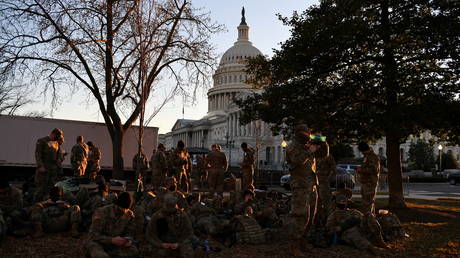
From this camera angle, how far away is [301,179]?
300 inches

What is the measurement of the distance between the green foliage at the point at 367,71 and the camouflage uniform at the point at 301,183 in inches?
267

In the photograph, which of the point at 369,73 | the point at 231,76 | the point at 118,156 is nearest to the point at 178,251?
the point at 369,73

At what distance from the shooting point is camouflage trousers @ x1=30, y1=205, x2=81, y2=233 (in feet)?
28.7

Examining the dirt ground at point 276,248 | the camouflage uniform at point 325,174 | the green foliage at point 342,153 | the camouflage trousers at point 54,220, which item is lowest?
the dirt ground at point 276,248

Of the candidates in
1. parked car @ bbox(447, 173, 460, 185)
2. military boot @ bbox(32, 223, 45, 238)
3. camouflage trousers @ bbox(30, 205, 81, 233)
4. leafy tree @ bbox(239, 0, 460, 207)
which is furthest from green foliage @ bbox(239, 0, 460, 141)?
parked car @ bbox(447, 173, 460, 185)

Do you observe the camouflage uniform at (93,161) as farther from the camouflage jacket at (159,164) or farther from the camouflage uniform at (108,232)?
the camouflage uniform at (108,232)

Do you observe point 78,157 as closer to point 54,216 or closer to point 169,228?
point 54,216

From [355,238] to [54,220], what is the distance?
617cm

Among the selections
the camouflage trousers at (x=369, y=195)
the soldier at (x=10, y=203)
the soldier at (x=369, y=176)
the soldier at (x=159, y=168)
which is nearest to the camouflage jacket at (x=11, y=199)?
the soldier at (x=10, y=203)

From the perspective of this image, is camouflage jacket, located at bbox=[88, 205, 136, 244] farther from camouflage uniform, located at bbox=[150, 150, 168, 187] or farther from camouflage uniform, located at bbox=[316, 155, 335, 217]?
camouflage uniform, located at bbox=[150, 150, 168, 187]

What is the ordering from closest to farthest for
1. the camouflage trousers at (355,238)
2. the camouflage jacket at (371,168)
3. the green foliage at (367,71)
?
1. the camouflage trousers at (355,238)
2. the camouflage jacket at (371,168)
3. the green foliage at (367,71)

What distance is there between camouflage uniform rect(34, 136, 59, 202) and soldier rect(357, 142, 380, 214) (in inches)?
317

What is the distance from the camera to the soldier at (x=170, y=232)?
22.5 feet

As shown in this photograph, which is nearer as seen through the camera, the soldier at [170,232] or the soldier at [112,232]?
the soldier at [112,232]
